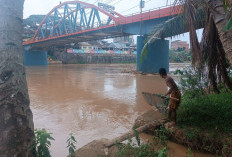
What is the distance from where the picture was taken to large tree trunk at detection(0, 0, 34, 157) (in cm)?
196

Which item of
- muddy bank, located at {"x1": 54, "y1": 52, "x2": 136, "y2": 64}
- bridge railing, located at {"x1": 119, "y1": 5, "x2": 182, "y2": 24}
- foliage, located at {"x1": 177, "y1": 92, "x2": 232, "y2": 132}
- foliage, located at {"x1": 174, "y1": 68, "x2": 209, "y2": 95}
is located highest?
bridge railing, located at {"x1": 119, "y1": 5, "x2": 182, "y2": 24}

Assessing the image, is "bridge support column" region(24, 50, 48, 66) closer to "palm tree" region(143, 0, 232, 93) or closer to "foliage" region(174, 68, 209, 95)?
"foliage" region(174, 68, 209, 95)

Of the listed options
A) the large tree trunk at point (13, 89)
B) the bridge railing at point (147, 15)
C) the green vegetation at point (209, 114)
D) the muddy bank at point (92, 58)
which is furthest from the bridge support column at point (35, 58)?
the large tree trunk at point (13, 89)

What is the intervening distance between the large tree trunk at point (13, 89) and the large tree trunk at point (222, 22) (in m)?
3.03

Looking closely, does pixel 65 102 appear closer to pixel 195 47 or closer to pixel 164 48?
pixel 195 47

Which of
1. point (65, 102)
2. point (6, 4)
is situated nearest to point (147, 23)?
point (65, 102)

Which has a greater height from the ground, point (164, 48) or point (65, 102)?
point (164, 48)

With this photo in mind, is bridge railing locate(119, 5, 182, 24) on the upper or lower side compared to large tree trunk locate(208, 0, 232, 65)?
upper

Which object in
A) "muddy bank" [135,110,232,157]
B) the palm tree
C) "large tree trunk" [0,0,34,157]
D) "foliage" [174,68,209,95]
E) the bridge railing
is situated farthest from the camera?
the bridge railing

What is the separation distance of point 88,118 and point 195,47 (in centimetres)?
341

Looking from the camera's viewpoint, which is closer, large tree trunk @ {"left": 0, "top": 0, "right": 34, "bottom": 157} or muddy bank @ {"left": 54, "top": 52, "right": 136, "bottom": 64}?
large tree trunk @ {"left": 0, "top": 0, "right": 34, "bottom": 157}

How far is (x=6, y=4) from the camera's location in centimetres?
212

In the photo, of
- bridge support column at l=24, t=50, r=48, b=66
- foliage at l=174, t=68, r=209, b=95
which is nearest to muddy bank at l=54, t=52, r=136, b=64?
bridge support column at l=24, t=50, r=48, b=66

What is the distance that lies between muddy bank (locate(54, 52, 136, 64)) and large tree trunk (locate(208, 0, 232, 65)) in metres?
38.0
